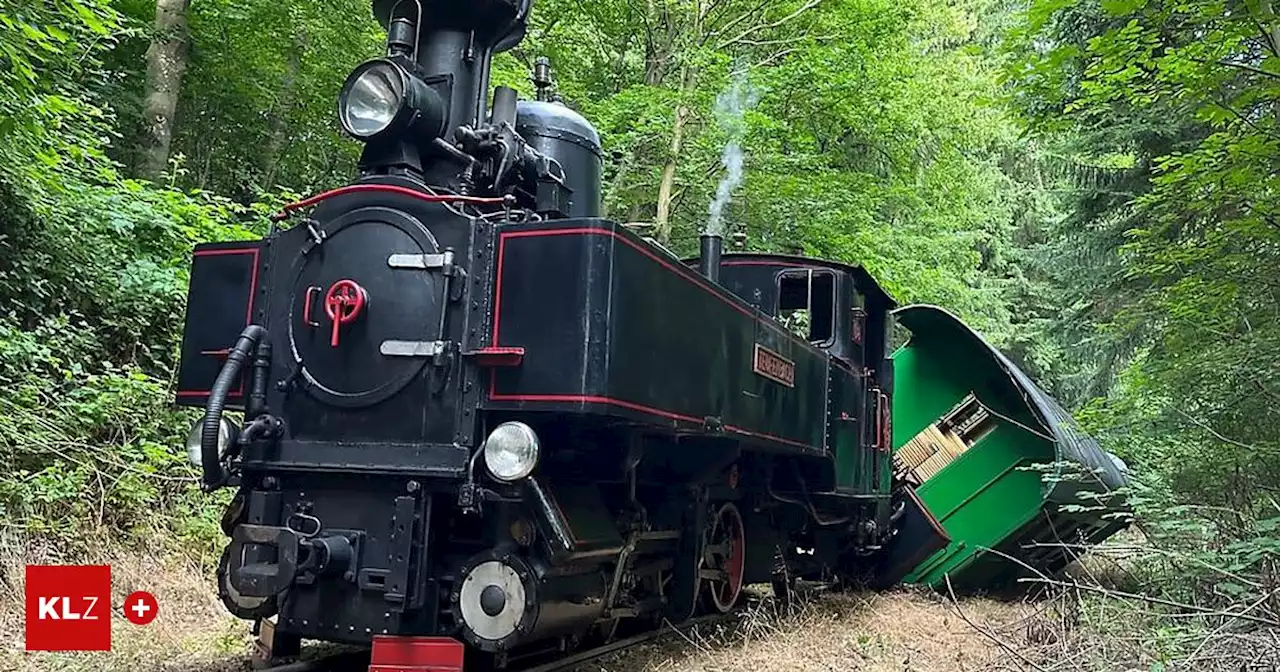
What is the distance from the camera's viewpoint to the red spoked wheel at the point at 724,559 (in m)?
5.93

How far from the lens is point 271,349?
4.34 meters

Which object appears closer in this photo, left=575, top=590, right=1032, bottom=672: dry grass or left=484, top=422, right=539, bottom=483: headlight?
left=484, top=422, right=539, bottom=483: headlight

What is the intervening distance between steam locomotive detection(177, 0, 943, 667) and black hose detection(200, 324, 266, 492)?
0.04ft

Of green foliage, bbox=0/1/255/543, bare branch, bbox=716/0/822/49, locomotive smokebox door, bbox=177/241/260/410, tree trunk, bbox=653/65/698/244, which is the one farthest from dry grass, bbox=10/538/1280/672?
bare branch, bbox=716/0/822/49

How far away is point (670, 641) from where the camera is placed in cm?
550

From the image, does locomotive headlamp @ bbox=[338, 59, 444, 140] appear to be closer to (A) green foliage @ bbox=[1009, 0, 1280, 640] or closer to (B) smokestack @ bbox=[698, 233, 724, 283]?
(B) smokestack @ bbox=[698, 233, 724, 283]

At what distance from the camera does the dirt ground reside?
4.52m

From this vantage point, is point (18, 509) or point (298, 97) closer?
point (18, 509)

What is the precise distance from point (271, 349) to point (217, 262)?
69 centimetres

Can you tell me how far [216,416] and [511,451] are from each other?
1171 millimetres

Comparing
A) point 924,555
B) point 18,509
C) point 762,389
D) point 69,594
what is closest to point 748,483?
point 762,389

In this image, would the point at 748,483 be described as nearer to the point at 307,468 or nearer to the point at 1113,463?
the point at 307,468

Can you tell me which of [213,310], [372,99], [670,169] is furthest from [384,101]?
[670,169]

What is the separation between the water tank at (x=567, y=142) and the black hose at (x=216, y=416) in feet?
5.50
